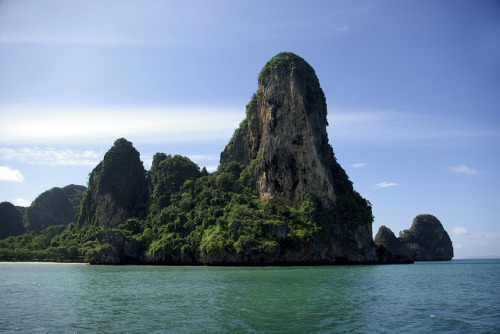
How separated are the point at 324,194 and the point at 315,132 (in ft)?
36.5

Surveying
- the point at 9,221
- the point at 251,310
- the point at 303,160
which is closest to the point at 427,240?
the point at 303,160

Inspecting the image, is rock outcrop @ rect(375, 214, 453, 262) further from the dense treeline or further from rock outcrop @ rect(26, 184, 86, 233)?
rock outcrop @ rect(26, 184, 86, 233)

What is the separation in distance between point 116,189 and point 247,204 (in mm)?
32055

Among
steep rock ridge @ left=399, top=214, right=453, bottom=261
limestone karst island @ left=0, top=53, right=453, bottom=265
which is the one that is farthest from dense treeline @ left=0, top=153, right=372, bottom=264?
steep rock ridge @ left=399, top=214, right=453, bottom=261

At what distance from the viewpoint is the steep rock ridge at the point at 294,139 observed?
59438 mm

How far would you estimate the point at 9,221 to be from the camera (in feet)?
310

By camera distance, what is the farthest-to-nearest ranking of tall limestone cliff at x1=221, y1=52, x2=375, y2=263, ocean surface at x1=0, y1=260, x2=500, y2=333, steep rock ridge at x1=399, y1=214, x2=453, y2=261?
steep rock ridge at x1=399, y1=214, x2=453, y2=261, tall limestone cliff at x1=221, y1=52, x2=375, y2=263, ocean surface at x1=0, y1=260, x2=500, y2=333

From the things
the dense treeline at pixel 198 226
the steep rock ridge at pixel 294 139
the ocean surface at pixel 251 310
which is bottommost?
the ocean surface at pixel 251 310

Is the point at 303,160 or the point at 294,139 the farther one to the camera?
the point at 294,139

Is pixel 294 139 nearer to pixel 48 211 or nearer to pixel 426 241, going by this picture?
pixel 426 241

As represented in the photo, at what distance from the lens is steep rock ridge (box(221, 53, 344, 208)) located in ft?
195

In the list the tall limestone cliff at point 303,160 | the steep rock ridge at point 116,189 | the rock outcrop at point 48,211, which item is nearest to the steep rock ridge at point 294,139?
the tall limestone cliff at point 303,160

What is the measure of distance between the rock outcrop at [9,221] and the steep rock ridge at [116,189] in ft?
90.8

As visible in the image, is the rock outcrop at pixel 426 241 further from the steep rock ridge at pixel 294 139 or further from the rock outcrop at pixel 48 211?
the rock outcrop at pixel 48 211
